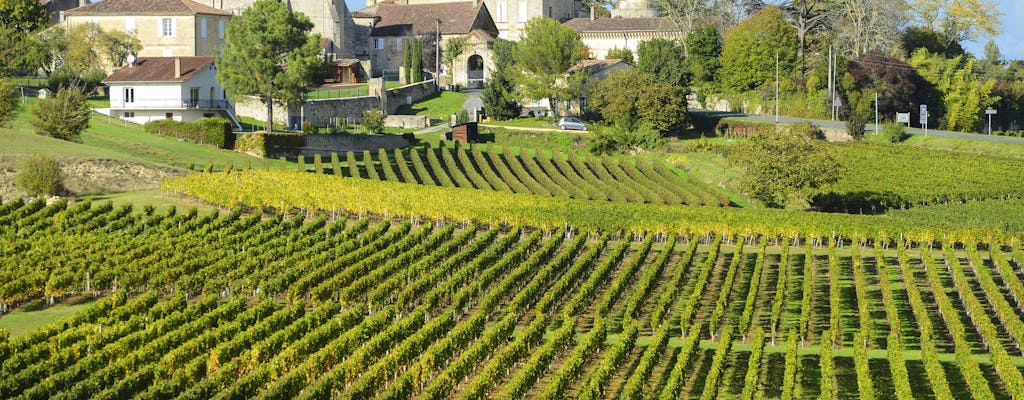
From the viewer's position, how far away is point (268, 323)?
33500 millimetres

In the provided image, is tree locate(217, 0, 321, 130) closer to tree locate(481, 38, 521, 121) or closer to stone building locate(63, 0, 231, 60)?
stone building locate(63, 0, 231, 60)

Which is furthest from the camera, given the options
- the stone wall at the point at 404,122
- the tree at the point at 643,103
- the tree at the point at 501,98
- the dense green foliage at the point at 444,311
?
the tree at the point at 501,98

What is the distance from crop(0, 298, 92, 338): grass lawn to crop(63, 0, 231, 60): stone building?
52.8 meters

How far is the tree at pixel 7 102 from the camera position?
62.7 metres

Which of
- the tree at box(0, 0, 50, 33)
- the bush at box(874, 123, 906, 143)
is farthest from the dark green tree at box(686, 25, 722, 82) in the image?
the tree at box(0, 0, 50, 33)

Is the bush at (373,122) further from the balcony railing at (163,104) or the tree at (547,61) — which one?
the tree at (547,61)

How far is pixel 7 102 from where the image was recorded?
62906 millimetres

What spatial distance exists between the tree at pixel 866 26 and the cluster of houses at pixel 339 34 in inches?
465

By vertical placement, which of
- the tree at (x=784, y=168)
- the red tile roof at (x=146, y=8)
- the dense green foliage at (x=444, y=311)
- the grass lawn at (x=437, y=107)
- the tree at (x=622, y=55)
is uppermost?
the red tile roof at (x=146, y=8)

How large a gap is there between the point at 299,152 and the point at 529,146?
14.4m

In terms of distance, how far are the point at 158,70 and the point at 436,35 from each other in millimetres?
29470

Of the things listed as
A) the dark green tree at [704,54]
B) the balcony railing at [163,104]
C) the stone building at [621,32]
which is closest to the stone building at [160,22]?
the balcony railing at [163,104]

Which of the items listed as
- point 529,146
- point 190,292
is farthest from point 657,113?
point 190,292

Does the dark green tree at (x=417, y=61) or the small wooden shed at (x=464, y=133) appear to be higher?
the dark green tree at (x=417, y=61)
